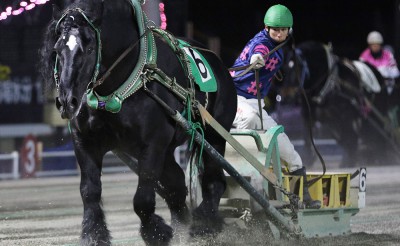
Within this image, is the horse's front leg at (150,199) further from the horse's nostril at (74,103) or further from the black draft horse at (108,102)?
the horse's nostril at (74,103)

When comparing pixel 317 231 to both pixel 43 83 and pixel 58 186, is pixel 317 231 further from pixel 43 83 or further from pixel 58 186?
pixel 58 186

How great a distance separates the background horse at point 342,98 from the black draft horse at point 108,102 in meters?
8.71

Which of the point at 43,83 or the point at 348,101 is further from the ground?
the point at 43,83

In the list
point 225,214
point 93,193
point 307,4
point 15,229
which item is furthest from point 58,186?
point 307,4

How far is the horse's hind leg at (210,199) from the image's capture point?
7.73 meters

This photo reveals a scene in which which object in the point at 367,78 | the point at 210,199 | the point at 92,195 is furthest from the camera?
the point at 367,78

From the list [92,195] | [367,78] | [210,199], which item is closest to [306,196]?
[210,199]

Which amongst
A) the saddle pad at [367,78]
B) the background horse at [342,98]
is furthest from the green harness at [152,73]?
the saddle pad at [367,78]

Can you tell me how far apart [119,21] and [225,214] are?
2.16m

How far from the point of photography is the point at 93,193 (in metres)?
6.87

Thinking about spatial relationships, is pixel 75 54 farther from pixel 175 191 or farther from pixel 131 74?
pixel 175 191

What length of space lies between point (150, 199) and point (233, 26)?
44.8 feet

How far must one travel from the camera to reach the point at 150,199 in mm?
6883

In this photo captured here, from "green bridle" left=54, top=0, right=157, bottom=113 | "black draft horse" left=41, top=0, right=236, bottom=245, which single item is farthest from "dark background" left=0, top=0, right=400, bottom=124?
"black draft horse" left=41, top=0, right=236, bottom=245
